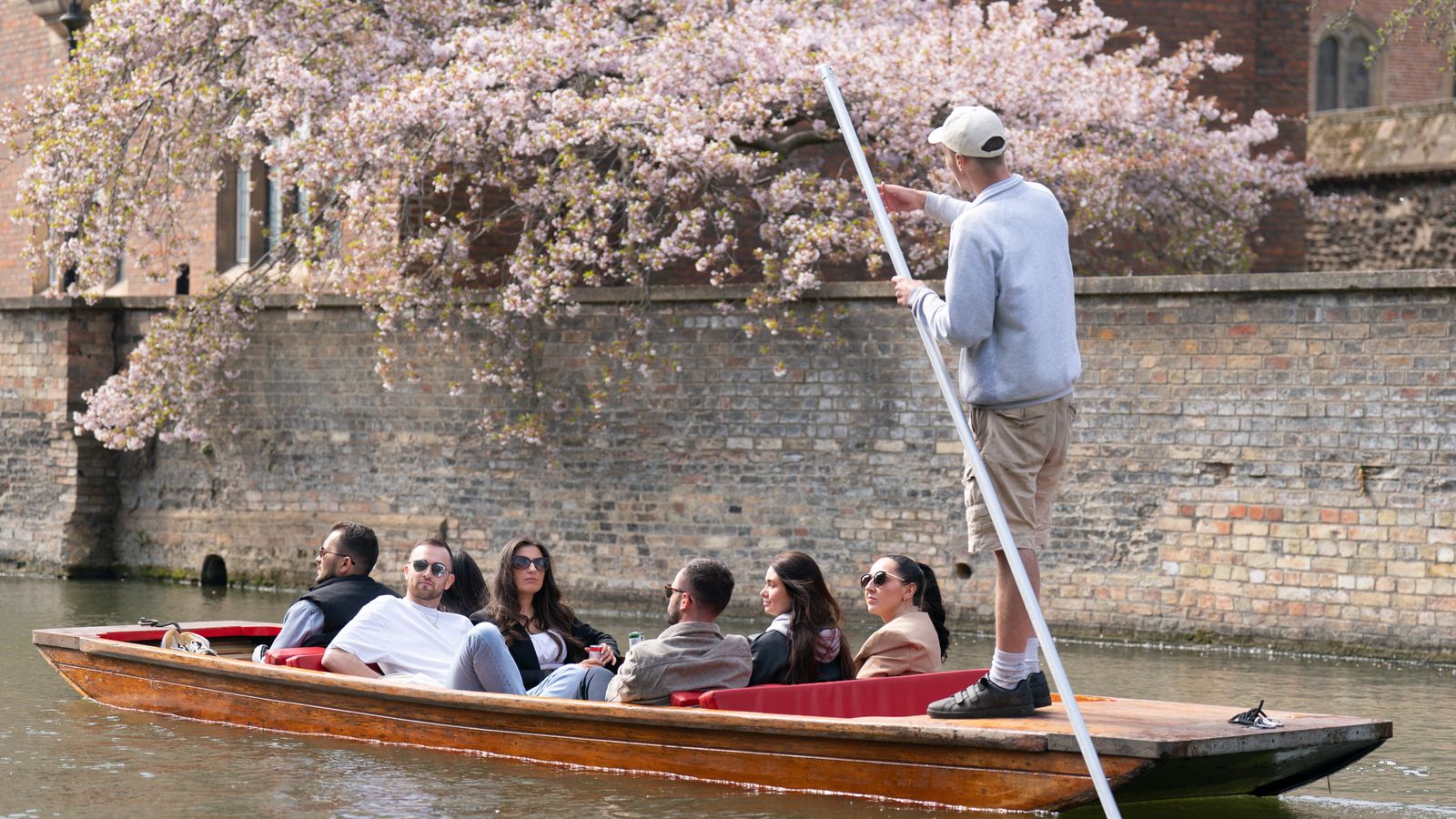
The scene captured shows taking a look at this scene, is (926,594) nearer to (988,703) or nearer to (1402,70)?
(988,703)

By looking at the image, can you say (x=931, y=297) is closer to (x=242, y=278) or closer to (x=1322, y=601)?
(x=1322, y=601)

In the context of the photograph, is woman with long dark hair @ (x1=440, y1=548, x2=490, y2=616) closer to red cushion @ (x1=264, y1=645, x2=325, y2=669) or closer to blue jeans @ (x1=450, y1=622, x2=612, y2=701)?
red cushion @ (x1=264, y1=645, x2=325, y2=669)

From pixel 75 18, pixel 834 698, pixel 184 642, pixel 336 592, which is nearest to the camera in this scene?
pixel 834 698

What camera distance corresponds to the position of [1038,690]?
6844 mm

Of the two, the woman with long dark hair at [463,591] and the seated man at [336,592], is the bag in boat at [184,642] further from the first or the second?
the woman with long dark hair at [463,591]

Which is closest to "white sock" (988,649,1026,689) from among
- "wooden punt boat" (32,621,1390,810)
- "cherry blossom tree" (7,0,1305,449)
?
"wooden punt boat" (32,621,1390,810)

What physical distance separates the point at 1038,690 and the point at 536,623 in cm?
241

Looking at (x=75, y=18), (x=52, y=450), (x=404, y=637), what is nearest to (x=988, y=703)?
(x=404, y=637)

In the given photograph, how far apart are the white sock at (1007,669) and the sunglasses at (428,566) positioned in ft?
8.07

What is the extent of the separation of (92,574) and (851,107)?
7.95 m

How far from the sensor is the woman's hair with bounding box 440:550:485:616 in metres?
8.59

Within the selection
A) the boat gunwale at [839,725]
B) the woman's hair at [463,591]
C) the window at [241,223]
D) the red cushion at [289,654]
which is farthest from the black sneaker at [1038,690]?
the window at [241,223]

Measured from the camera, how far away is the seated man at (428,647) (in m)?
7.90

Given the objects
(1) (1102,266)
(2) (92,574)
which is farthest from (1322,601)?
(2) (92,574)
